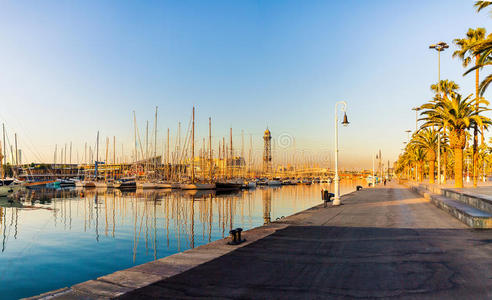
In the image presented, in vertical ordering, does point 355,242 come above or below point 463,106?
below

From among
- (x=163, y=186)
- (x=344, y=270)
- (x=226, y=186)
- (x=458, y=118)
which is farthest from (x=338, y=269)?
(x=163, y=186)

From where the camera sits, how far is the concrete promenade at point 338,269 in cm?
626

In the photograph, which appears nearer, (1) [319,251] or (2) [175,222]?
(1) [319,251]

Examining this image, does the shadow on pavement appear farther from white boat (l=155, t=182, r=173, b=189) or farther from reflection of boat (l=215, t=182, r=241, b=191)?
white boat (l=155, t=182, r=173, b=189)

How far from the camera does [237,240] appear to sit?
11477mm

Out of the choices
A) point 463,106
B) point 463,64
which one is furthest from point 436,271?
point 463,64

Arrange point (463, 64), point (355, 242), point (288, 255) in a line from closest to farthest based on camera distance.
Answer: point (288, 255), point (355, 242), point (463, 64)

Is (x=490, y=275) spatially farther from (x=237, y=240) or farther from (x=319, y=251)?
(x=237, y=240)

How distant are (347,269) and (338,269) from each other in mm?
215

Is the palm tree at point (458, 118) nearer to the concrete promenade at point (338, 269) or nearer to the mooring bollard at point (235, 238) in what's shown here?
the concrete promenade at point (338, 269)

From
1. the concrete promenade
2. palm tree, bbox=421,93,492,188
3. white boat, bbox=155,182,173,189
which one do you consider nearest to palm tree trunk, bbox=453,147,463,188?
palm tree, bbox=421,93,492,188

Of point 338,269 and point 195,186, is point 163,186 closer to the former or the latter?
point 195,186

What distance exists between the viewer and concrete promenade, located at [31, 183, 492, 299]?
A: 6.26 meters

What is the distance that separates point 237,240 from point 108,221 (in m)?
21.2
